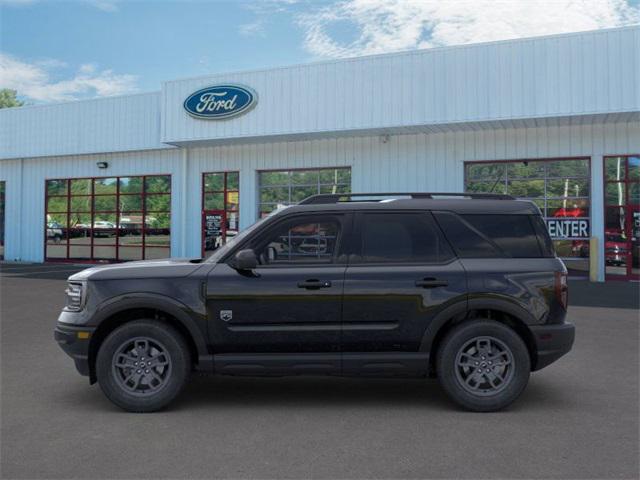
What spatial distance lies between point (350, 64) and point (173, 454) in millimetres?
15436

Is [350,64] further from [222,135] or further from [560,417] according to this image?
[560,417]

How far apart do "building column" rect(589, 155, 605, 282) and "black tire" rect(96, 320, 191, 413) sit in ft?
48.5

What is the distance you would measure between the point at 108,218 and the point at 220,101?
25.5 ft

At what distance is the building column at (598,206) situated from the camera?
55.3ft

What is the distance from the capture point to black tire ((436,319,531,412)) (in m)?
5.03

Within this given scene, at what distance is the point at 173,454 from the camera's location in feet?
13.4

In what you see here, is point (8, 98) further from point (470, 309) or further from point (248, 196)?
point (470, 309)

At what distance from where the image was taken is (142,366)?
507cm

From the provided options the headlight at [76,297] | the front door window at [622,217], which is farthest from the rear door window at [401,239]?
the front door window at [622,217]

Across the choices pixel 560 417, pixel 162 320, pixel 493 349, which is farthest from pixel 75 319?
pixel 560 417

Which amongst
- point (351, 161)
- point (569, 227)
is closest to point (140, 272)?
point (351, 161)

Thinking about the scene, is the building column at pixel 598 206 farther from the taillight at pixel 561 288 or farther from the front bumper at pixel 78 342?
the front bumper at pixel 78 342

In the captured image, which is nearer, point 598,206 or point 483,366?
point 483,366

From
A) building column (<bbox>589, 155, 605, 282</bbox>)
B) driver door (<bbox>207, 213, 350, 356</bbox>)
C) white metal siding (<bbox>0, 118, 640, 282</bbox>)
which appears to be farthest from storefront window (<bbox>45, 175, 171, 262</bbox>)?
driver door (<bbox>207, 213, 350, 356</bbox>)
